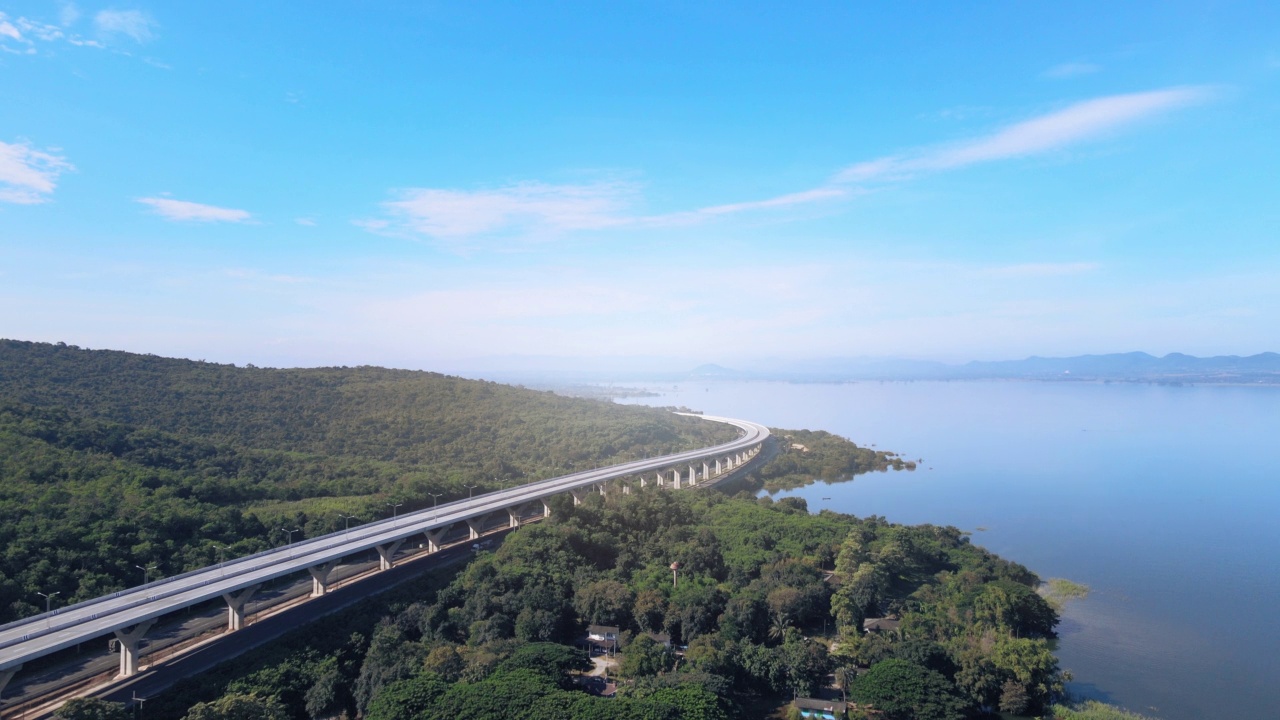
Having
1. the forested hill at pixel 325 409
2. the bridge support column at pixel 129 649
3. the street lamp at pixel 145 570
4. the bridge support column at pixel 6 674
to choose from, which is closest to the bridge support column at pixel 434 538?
the street lamp at pixel 145 570

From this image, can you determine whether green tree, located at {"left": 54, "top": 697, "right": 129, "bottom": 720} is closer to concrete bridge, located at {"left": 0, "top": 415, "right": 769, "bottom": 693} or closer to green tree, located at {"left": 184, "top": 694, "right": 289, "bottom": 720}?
green tree, located at {"left": 184, "top": 694, "right": 289, "bottom": 720}

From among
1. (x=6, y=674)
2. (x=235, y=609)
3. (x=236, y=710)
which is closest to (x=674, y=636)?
(x=236, y=710)

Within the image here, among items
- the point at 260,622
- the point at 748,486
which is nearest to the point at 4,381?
the point at 260,622

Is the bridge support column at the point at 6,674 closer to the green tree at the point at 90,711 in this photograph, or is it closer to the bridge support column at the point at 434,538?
the green tree at the point at 90,711

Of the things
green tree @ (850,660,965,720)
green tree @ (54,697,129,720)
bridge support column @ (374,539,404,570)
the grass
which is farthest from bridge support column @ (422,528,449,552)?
the grass

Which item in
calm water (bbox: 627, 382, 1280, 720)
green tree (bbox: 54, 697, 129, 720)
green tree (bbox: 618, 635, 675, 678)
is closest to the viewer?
green tree (bbox: 54, 697, 129, 720)

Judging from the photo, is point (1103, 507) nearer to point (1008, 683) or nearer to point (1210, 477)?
point (1210, 477)

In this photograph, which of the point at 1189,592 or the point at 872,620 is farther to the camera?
the point at 1189,592
